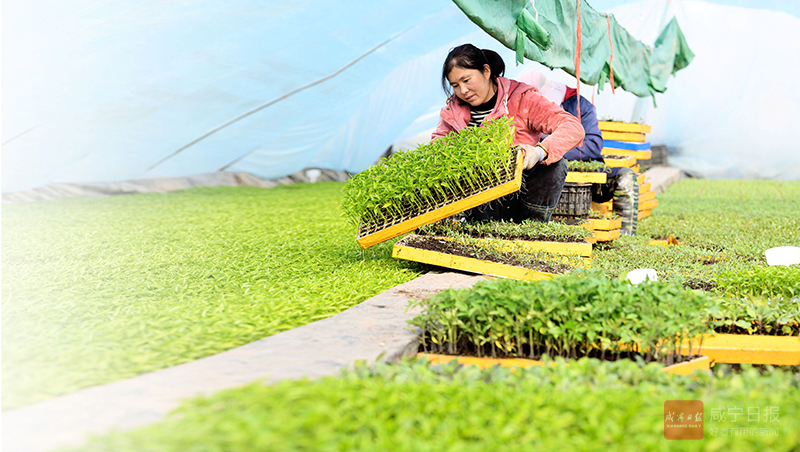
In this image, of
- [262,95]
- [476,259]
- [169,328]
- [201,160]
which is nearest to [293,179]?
[201,160]

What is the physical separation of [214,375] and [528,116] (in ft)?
9.66

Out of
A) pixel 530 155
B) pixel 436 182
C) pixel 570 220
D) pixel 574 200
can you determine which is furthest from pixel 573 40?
pixel 436 182

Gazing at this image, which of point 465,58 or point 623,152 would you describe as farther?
point 623,152

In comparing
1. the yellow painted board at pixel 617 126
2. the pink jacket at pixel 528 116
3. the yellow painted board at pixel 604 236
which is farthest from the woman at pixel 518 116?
the yellow painted board at pixel 617 126

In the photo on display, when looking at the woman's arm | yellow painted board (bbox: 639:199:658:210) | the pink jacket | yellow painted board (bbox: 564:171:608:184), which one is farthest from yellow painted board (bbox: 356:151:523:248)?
yellow painted board (bbox: 639:199:658:210)

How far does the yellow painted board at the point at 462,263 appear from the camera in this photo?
295cm

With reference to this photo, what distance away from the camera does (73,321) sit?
2.27 meters

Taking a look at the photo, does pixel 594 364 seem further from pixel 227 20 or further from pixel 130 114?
pixel 130 114

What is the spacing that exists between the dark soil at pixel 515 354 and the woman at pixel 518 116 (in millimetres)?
1679

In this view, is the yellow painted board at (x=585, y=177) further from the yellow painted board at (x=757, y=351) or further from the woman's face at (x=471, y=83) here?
the yellow painted board at (x=757, y=351)

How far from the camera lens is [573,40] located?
4602 mm

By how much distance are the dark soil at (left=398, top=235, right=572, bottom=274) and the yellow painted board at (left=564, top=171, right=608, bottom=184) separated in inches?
53.6

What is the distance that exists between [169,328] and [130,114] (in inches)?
186

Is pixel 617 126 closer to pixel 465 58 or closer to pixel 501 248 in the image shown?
pixel 465 58
